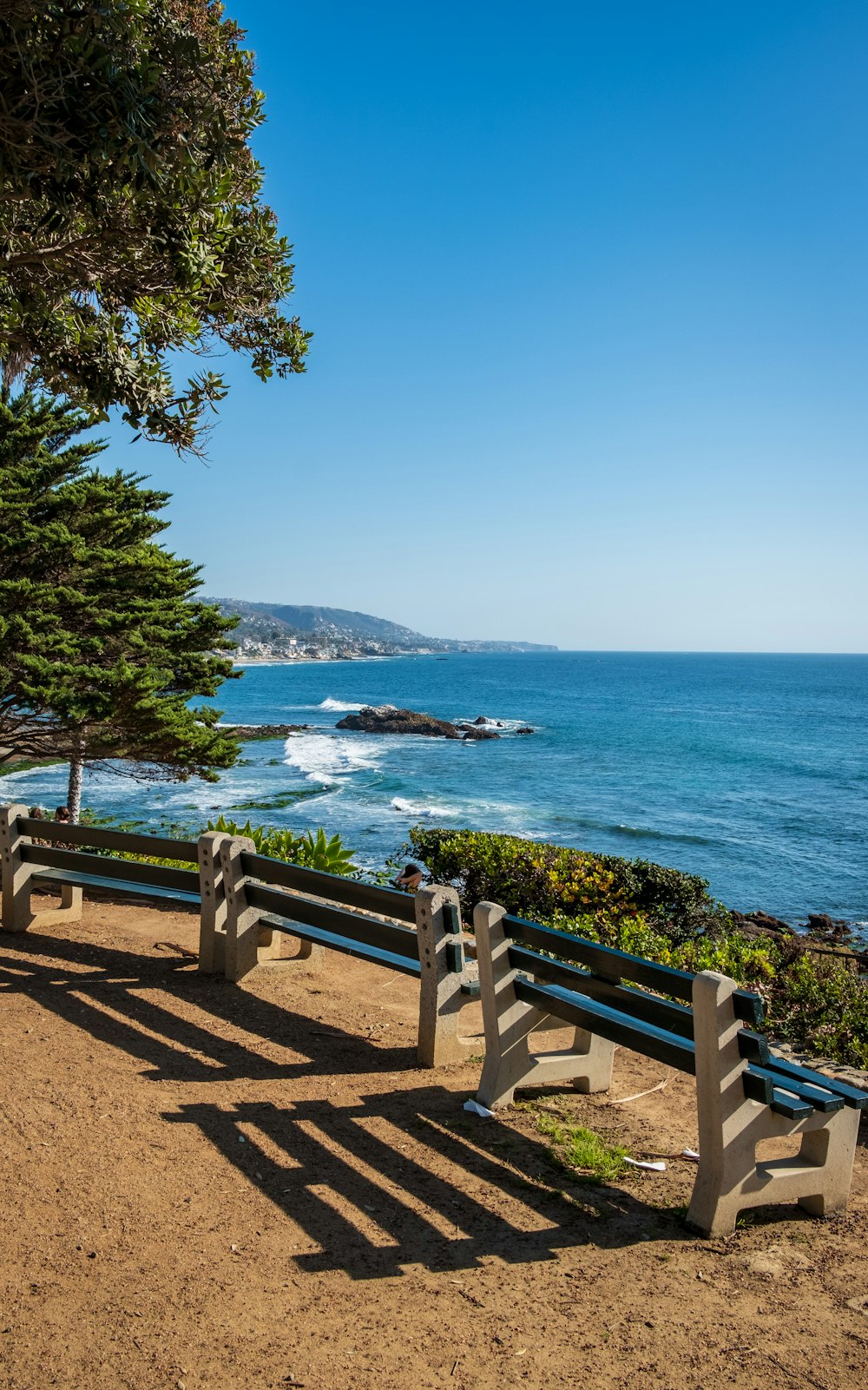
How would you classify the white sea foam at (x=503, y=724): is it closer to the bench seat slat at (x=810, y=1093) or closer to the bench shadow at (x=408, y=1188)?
the bench shadow at (x=408, y=1188)

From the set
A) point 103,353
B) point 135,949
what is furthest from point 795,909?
point 103,353

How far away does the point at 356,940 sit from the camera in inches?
223

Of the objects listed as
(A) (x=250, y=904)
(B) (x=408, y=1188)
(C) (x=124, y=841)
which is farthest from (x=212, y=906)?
(B) (x=408, y=1188)

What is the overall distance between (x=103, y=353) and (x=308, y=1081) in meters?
5.56

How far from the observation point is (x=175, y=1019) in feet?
19.1

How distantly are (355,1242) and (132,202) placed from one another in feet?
21.3

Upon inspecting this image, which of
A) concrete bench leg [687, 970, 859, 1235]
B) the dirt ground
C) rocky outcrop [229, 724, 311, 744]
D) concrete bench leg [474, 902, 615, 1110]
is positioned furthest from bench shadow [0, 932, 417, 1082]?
rocky outcrop [229, 724, 311, 744]

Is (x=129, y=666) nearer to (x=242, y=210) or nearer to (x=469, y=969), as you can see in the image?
(x=242, y=210)

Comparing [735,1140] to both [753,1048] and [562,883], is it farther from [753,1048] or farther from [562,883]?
[562,883]

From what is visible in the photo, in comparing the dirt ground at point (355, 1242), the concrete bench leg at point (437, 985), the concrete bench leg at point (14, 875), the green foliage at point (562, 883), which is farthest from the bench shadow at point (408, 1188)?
the green foliage at point (562, 883)

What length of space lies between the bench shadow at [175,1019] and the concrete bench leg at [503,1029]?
0.79m

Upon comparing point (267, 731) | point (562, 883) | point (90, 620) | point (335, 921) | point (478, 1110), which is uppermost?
point (90, 620)

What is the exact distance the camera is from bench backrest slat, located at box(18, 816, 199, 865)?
680 cm

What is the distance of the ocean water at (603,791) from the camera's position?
26828mm
